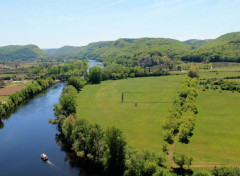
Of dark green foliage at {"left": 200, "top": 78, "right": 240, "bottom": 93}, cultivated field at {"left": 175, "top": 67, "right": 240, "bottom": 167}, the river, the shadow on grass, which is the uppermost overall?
dark green foliage at {"left": 200, "top": 78, "right": 240, "bottom": 93}

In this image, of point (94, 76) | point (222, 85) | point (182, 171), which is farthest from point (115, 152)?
point (94, 76)

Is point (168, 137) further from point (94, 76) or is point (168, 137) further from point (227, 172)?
point (94, 76)

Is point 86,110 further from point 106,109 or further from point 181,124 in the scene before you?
point 181,124

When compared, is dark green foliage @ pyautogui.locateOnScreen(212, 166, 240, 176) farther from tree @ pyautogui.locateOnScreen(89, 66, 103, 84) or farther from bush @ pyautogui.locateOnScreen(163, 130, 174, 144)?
tree @ pyautogui.locateOnScreen(89, 66, 103, 84)

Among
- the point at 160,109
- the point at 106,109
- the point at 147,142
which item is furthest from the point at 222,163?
the point at 106,109

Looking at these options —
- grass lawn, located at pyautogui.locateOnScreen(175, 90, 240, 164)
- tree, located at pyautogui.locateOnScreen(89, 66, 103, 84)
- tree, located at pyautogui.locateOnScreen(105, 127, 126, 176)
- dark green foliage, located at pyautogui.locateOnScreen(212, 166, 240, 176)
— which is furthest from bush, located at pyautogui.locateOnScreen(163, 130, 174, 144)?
tree, located at pyautogui.locateOnScreen(89, 66, 103, 84)

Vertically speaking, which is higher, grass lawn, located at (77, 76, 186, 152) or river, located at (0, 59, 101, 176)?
grass lawn, located at (77, 76, 186, 152)

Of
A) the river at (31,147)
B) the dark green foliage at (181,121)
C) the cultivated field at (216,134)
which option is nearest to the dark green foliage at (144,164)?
the cultivated field at (216,134)
